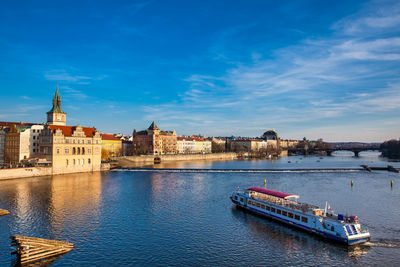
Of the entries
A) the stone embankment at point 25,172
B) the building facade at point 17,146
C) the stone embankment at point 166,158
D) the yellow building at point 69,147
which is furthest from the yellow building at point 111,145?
the stone embankment at point 25,172

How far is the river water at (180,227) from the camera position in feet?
A: 80.5

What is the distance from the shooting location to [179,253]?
25.3 metres

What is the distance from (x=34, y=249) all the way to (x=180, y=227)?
13.5 metres

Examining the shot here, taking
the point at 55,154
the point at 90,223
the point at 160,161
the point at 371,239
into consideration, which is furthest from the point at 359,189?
the point at 160,161

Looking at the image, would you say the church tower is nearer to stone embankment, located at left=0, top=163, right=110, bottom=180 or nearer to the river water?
stone embankment, located at left=0, top=163, right=110, bottom=180

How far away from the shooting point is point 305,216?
32031 millimetres

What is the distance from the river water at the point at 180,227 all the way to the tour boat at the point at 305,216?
0.86 metres

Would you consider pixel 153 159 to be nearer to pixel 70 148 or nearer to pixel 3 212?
pixel 70 148

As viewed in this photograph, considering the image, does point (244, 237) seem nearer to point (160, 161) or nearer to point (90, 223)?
point (90, 223)

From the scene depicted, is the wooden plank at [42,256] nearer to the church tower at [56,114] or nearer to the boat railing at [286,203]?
the boat railing at [286,203]

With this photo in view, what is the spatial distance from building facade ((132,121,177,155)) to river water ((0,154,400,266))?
10253cm

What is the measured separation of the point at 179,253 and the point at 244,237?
23.7ft

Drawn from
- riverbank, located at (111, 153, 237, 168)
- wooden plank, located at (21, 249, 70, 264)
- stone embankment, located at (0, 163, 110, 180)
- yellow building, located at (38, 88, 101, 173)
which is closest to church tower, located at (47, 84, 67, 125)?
yellow building, located at (38, 88, 101, 173)

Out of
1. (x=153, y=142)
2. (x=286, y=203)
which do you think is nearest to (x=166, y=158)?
(x=153, y=142)
